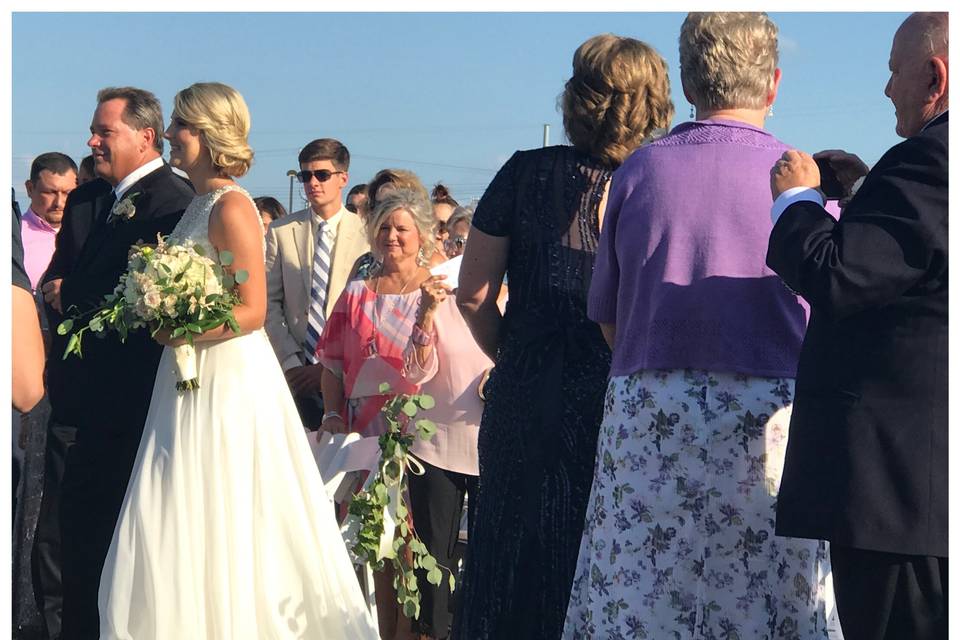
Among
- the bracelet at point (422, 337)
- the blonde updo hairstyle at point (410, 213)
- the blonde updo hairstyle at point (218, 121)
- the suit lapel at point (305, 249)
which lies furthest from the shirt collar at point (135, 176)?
the suit lapel at point (305, 249)

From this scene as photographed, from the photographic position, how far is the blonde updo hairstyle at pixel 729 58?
3863mm

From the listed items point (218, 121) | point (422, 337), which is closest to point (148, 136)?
point (218, 121)

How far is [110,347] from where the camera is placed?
18.6 feet

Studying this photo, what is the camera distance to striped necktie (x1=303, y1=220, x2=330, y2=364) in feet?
25.6

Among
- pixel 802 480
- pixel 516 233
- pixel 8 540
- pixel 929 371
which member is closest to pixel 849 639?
pixel 802 480

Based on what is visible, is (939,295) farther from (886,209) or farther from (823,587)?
(823,587)

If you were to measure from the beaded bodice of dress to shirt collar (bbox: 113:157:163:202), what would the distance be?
1.80 ft

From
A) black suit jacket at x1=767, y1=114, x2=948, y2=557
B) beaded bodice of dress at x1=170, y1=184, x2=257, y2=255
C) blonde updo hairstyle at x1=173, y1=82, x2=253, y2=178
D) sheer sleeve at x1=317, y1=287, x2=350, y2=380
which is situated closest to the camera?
black suit jacket at x1=767, y1=114, x2=948, y2=557

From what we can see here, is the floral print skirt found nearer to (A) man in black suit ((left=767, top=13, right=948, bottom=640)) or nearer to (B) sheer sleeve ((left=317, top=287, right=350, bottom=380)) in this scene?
(A) man in black suit ((left=767, top=13, right=948, bottom=640))

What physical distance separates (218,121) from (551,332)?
73.8 inches

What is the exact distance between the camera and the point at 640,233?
3910 mm

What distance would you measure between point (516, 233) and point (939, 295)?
1541mm

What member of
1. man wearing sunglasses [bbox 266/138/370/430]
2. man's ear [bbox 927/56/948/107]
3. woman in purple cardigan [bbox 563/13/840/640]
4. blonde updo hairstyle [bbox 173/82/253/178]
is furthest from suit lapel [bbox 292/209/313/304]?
man's ear [bbox 927/56/948/107]

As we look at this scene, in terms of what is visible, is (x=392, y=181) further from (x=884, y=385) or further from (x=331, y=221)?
(x=884, y=385)
